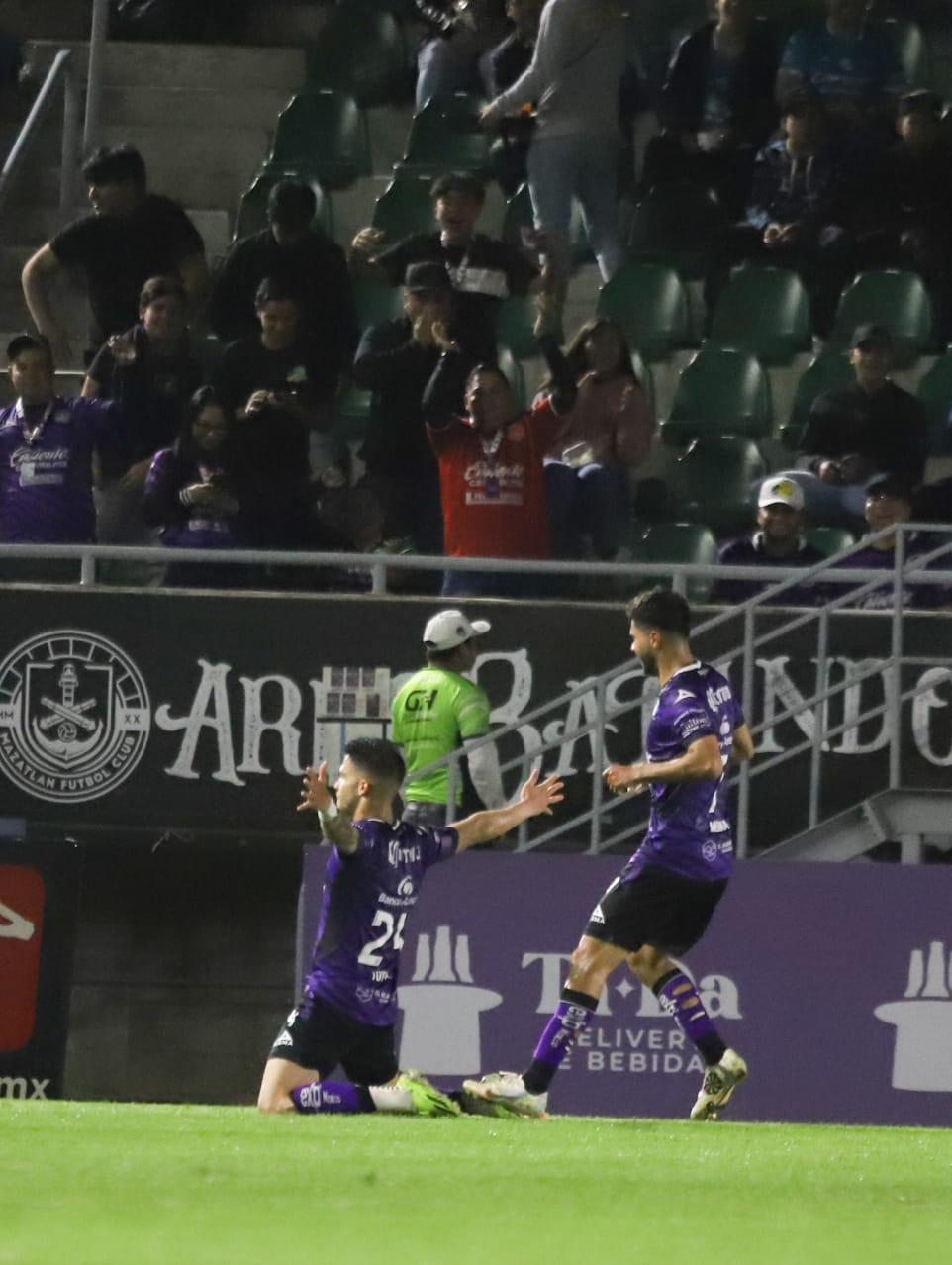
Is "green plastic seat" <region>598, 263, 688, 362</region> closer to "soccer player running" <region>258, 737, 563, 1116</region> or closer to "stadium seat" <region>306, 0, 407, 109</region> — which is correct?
"stadium seat" <region>306, 0, 407, 109</region>

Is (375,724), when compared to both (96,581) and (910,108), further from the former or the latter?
(910,108)

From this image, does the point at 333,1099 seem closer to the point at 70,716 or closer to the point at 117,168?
the point at 70,716

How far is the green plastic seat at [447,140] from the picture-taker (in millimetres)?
18234

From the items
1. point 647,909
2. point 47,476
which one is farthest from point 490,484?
point 647,909

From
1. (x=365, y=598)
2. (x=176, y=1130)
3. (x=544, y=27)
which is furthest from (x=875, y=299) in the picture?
(x=176, y=1130)

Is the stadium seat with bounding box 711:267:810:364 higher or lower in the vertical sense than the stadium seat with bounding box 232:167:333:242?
lower

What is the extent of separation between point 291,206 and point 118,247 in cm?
111

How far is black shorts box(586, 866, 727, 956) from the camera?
10.8m

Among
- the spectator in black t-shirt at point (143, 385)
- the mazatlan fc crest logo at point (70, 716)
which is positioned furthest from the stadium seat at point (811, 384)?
the mazatlan fc crest logo at point (70, 716)

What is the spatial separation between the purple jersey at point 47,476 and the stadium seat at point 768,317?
13.7 feet

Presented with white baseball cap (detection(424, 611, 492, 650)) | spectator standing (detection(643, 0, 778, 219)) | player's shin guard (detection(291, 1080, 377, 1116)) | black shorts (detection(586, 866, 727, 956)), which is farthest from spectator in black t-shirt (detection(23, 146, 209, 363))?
player's shin guard (detection(291, 1080, 377, 1116))

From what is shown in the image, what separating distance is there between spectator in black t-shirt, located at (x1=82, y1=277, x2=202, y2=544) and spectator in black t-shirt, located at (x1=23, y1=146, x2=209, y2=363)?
2.29 ft

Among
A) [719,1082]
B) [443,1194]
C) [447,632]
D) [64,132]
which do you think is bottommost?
[443,1194]

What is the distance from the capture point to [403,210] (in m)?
17.7
